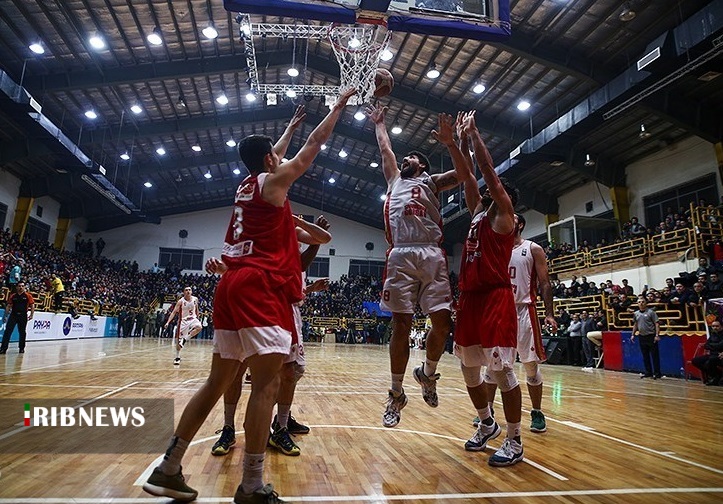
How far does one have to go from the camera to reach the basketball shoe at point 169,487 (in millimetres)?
2381

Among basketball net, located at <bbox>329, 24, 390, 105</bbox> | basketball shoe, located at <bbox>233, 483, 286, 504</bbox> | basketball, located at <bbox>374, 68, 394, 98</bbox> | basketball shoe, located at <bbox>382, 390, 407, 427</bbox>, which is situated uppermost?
basketball net, located at <bbox>329, 24, 390, 105</bbox>

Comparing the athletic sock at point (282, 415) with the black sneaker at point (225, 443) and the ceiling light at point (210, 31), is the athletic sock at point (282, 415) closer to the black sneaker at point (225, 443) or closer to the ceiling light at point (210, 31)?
the black sneaker at point (225, 443)

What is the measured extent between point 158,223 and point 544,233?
90.8 ft

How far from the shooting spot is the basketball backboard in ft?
16.4

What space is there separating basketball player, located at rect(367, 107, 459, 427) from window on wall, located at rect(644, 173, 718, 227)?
55.2 ft

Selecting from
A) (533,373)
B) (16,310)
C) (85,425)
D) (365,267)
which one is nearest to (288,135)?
(85,425)

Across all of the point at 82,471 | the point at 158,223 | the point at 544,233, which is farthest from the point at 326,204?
the point at 82,471

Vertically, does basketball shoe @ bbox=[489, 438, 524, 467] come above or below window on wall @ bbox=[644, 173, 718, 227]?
below

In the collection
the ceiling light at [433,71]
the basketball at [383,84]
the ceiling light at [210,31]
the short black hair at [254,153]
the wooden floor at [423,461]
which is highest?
the ceiling light at [210,31]

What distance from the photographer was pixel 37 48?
15.2 metres

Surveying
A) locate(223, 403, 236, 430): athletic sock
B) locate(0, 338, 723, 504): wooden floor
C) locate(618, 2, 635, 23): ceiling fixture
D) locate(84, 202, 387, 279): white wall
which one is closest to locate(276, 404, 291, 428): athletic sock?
locate(0, 338, 723, 504): wooden floor

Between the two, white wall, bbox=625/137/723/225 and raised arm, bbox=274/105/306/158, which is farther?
white wall, bbox=625/137/723/225

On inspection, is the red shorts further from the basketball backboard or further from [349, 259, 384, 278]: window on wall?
[349, 259, 384, 278]: window on wall

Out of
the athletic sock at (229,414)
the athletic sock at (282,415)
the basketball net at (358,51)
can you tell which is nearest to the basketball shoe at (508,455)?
the athletic sock at (282,415)
